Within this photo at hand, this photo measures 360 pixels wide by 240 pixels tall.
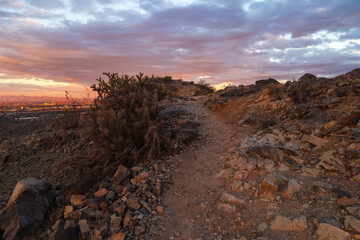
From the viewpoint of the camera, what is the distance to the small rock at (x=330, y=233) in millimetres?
2779

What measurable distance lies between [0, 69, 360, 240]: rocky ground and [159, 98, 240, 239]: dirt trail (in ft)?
0.06

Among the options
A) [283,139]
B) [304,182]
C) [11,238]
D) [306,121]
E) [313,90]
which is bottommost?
[11,238]

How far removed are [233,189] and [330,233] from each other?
165 centimetres

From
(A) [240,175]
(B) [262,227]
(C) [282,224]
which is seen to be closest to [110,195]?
(A) [240,175]

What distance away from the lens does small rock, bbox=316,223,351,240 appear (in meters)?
2.78

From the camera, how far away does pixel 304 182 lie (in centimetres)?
388

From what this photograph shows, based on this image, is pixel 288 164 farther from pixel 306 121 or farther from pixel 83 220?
pixel 83 220

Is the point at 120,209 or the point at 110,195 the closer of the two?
the point at 120,209

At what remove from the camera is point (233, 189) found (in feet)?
13.8

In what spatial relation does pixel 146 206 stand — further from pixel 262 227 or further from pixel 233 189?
pixel 262 227

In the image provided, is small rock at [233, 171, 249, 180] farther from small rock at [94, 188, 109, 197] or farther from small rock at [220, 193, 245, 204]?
small rock at [94, 188, 109, 197]

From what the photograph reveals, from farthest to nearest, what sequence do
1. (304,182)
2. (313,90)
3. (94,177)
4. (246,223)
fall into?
(313,90)
(94,177)
(304,182)
(246,223)

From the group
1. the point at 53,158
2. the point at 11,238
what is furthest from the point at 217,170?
the point at 53,158

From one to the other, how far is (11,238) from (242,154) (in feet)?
15.4
